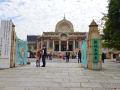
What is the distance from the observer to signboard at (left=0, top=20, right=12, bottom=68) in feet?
41.3

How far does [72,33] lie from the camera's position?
233 ft

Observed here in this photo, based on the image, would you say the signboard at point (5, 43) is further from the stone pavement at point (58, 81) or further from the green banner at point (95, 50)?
the green banner at point (95, 50)

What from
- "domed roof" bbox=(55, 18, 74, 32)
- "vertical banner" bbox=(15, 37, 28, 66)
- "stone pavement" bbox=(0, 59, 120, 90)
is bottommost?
"stone pavement" bbox=(0, 59, 120, 90)

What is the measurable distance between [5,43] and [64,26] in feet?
206

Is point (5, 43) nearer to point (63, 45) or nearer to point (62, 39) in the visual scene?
point (62, 39)

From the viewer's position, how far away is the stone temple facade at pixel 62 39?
67.4m

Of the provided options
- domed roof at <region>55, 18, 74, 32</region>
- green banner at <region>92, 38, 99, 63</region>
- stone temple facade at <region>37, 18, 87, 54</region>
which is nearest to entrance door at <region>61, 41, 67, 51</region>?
stone temple facade at <region>37, 18, 87, 54</region>

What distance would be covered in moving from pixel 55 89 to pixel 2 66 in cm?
833

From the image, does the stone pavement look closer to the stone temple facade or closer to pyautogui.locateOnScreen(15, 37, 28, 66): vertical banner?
pyautogui.locateOnScreen(15, 37, 28, 66): vertical banner

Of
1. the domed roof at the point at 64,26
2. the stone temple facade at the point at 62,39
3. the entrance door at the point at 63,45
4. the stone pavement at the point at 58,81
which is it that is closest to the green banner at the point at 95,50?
the stone pavement at the point at 58,81

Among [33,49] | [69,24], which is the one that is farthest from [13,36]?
[33,49]

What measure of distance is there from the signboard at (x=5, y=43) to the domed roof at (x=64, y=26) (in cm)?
6058

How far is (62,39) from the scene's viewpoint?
6844 cm

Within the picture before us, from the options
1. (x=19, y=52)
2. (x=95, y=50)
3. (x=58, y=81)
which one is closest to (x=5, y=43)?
(x=19, y=52)
